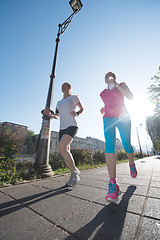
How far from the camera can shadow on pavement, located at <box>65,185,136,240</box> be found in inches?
33.8

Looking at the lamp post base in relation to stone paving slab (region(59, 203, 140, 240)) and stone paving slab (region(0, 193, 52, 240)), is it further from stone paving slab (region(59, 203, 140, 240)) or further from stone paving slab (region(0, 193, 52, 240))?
stone paving slab (region(59, 203, 140, 240))

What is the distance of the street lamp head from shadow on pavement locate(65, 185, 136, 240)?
7084mm

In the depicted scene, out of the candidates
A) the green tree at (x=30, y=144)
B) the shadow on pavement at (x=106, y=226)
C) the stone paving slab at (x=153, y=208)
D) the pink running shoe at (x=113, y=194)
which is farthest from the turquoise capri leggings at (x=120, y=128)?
the green tree at (x=30, y=144)

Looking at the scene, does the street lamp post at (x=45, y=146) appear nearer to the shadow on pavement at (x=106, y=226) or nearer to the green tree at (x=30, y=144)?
the shadow on pavement at (x=106, y=226)

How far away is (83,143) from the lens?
237ft

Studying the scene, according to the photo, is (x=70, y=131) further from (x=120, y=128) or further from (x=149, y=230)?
(x=149, y=230)

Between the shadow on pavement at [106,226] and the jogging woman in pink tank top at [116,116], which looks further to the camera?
the jogging woman in pink tank top at [116,116]

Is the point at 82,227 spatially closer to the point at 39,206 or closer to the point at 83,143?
the point at 39,206

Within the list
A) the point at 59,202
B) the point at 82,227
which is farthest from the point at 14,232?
the point at 59,202

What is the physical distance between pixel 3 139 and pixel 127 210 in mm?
13406

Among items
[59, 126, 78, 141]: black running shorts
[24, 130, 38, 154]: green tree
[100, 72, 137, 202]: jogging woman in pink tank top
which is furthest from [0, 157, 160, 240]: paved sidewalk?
[24, 130, 38, 154]: green tree

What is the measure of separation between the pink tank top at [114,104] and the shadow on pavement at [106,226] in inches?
49.5

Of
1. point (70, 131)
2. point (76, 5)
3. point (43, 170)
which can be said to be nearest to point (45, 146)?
point (43, 170)

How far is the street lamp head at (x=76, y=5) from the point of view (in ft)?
16.7
